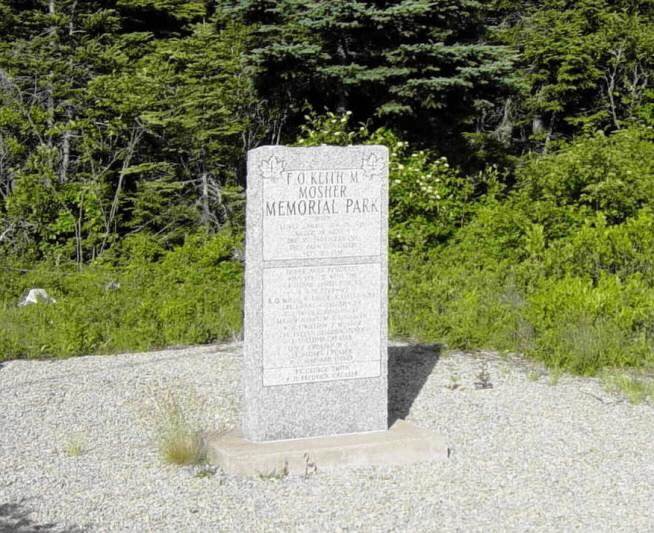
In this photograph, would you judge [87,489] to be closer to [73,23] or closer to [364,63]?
[364,63]

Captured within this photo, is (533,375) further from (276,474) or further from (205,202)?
(205,202)

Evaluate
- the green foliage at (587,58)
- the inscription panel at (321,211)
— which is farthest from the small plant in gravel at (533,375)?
the green foliage at (587,58)

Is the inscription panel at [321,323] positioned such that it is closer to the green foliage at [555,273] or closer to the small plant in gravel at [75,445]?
the small plant in gravel at [75,445]

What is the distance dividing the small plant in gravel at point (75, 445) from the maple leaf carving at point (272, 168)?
6.05 feet

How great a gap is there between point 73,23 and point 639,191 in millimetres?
8254

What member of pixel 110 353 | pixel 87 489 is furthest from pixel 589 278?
pixel 87 489

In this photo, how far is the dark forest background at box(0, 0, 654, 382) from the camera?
876cm

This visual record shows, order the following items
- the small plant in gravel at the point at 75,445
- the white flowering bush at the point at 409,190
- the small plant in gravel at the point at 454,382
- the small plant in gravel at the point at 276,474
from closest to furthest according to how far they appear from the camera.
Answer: the small plant in gravel at the point at 276,474 < the small plant in gravel at the point at 75,445 < the small plant in gravel at the point at 454,382 < the white flowering bush at the point at 409,190

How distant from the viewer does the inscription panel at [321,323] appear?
518 centimetres

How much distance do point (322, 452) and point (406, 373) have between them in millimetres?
2224

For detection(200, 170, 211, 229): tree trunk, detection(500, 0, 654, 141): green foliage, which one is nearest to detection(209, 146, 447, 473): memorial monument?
detection(200, 170, 211, 229): tree trunk

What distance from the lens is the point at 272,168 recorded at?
507cm

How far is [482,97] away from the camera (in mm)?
13070

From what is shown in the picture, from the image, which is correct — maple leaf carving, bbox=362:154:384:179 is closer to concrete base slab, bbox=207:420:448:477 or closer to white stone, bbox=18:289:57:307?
concrete base slab, bbox=207:420:448:477
